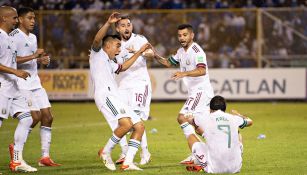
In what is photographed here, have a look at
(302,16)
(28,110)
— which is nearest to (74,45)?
(302,16)

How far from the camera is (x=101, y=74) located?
12.8 meters

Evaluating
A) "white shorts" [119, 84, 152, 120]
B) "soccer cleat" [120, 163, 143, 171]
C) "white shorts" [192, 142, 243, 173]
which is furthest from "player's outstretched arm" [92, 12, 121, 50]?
"white shorts" [192, 142, 243, 173]

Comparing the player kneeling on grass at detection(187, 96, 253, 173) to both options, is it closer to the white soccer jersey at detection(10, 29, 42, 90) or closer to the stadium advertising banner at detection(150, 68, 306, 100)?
the white soccer jersey at detection(10, 29, 42, 90)

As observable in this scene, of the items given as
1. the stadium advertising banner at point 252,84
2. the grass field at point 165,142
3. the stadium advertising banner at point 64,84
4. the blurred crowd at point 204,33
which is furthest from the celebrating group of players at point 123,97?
the stadium advertising banner at point 64,84

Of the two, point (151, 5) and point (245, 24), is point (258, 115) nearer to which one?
point (245, 24)

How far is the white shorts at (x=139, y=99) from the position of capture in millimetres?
14289

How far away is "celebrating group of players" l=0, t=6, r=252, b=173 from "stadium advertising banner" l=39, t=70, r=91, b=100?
1589cm

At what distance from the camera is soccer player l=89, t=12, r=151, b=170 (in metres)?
12.6

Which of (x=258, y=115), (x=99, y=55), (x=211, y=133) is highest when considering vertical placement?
(x=99, y=55)

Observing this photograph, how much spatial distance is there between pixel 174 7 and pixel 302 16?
5634 millimetres

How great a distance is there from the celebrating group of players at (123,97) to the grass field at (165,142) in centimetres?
47

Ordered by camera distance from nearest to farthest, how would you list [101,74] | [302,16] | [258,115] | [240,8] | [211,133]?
[211,133]
[101,74]
[258,115]
[302,16]
[240,8]

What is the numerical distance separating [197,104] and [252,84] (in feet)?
52.4

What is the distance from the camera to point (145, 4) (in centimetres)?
3328
